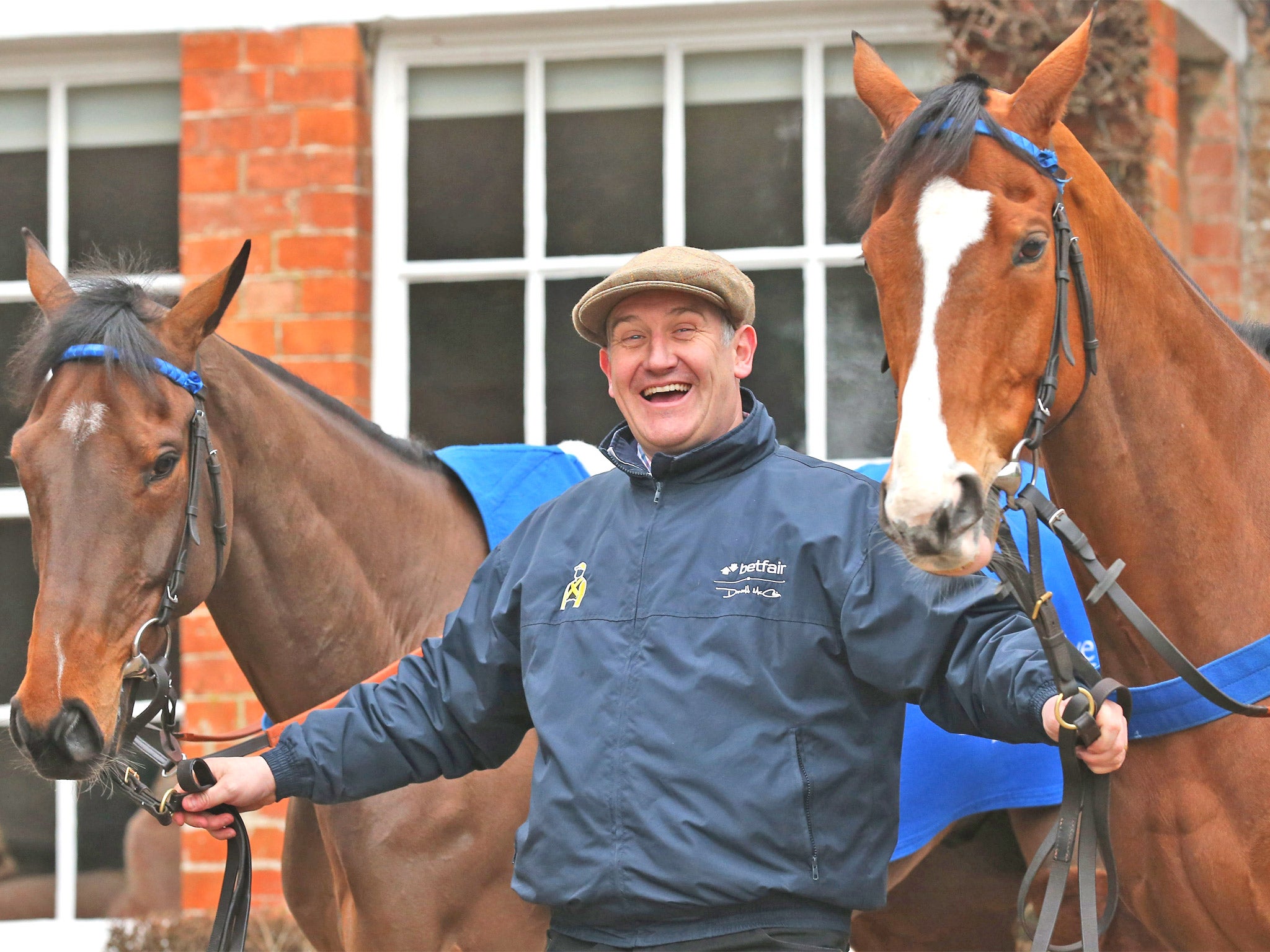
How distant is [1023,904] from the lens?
238cm

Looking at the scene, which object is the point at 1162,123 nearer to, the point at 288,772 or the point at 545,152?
the point at 545,152

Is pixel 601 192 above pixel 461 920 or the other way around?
above

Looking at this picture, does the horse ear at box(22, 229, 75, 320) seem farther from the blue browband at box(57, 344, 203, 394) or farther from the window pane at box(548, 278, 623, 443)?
the window pane at box(548, 278, 623, 443)

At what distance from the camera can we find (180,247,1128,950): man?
205 cm

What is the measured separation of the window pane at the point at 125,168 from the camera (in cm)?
486

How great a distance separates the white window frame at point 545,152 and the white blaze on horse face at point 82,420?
2.10 meters

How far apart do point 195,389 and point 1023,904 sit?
1.75 metres

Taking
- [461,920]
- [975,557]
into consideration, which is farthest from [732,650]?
[461,920]

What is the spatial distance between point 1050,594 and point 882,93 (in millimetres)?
873

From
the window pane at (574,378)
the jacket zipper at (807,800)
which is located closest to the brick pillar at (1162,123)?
the window pane at (574,378)

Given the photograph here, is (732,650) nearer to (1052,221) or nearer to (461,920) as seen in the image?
(1052,221)

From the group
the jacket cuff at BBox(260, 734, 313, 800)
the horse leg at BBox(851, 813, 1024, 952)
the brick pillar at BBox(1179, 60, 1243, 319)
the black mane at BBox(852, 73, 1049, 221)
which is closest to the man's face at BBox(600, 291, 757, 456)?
the black mane at BBox(852, 73, 1049, 221)

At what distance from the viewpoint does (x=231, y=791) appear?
2.37 metres

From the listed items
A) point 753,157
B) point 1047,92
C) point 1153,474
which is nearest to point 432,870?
point 1153,474
